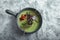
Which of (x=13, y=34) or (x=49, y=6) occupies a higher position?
(x=49, y=6)

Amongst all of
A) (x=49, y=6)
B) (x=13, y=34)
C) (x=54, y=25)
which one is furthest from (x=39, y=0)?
(x=13, y=34)

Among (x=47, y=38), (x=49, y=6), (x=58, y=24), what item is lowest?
(x=47, y=38)

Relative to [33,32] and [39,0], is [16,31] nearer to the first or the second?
[33,32]
